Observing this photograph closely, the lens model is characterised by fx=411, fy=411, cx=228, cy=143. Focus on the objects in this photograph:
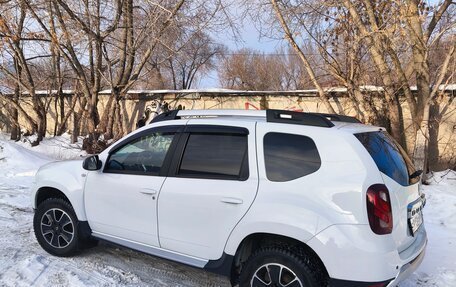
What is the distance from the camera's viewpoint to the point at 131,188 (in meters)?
4.05

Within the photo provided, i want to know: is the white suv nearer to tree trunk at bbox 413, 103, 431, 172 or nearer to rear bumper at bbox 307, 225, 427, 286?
rear bumper at bbox 307, 225, 427, 286

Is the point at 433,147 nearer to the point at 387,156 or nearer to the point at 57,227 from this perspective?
the point at 387,156

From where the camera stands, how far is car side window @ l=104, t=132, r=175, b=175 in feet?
13.3

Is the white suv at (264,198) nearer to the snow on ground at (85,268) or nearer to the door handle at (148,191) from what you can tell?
the door handle at (148,191)

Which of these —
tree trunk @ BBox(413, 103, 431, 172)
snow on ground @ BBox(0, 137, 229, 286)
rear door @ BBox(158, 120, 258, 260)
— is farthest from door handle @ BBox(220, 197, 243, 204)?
tree trunk @ BBox(413, 103, 431, 172)

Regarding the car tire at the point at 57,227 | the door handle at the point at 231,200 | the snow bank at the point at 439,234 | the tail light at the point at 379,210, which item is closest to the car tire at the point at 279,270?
the door handle at the point at 231,200

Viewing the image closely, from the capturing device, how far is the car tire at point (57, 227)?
15.1 feet

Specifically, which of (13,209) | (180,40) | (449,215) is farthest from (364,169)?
(180,40)

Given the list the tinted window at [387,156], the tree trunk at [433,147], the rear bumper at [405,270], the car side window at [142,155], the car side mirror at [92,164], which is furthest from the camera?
the tree trunk at [433,147]

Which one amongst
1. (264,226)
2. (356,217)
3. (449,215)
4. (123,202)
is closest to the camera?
(356,217)

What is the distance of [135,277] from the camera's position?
4227 mm

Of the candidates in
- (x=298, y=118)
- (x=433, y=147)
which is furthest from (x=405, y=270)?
(x=433, y=147)

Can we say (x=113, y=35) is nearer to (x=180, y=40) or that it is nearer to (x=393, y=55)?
(x=180, y=40)

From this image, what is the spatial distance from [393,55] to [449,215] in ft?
13.6
